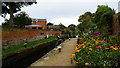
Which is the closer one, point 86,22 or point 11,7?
point 11,7

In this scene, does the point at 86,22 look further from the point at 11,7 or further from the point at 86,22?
Result: the point at 11,7

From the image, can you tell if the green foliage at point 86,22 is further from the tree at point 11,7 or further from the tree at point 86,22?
the tree at point 11,7

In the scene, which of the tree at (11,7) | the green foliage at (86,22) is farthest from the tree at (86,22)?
the tree at (11,7)

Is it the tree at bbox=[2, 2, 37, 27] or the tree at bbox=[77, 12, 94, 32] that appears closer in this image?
the tree at bbox=[2, 2, 37, 27]

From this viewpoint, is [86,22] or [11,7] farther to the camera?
[86,22]

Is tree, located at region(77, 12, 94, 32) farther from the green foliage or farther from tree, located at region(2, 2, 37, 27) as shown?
tree, located at region(2, 2, 37, 27)

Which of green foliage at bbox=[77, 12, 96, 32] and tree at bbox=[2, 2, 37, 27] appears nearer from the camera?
tree at bbox=[2, 2, 37, 27]

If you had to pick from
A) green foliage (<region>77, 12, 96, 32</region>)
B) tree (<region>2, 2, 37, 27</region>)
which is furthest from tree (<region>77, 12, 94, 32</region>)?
tree (<region>2, 2, 37, 27</region>)

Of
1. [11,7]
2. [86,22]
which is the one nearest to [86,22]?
[86,22]

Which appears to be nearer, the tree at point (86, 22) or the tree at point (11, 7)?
the tree at point (11, 7)

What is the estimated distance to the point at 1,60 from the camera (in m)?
7.79

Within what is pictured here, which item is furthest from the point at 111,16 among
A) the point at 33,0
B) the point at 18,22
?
the point at 18,22

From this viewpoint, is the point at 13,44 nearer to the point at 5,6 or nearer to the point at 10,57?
the point at 10,57

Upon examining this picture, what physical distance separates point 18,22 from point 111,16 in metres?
29.9
